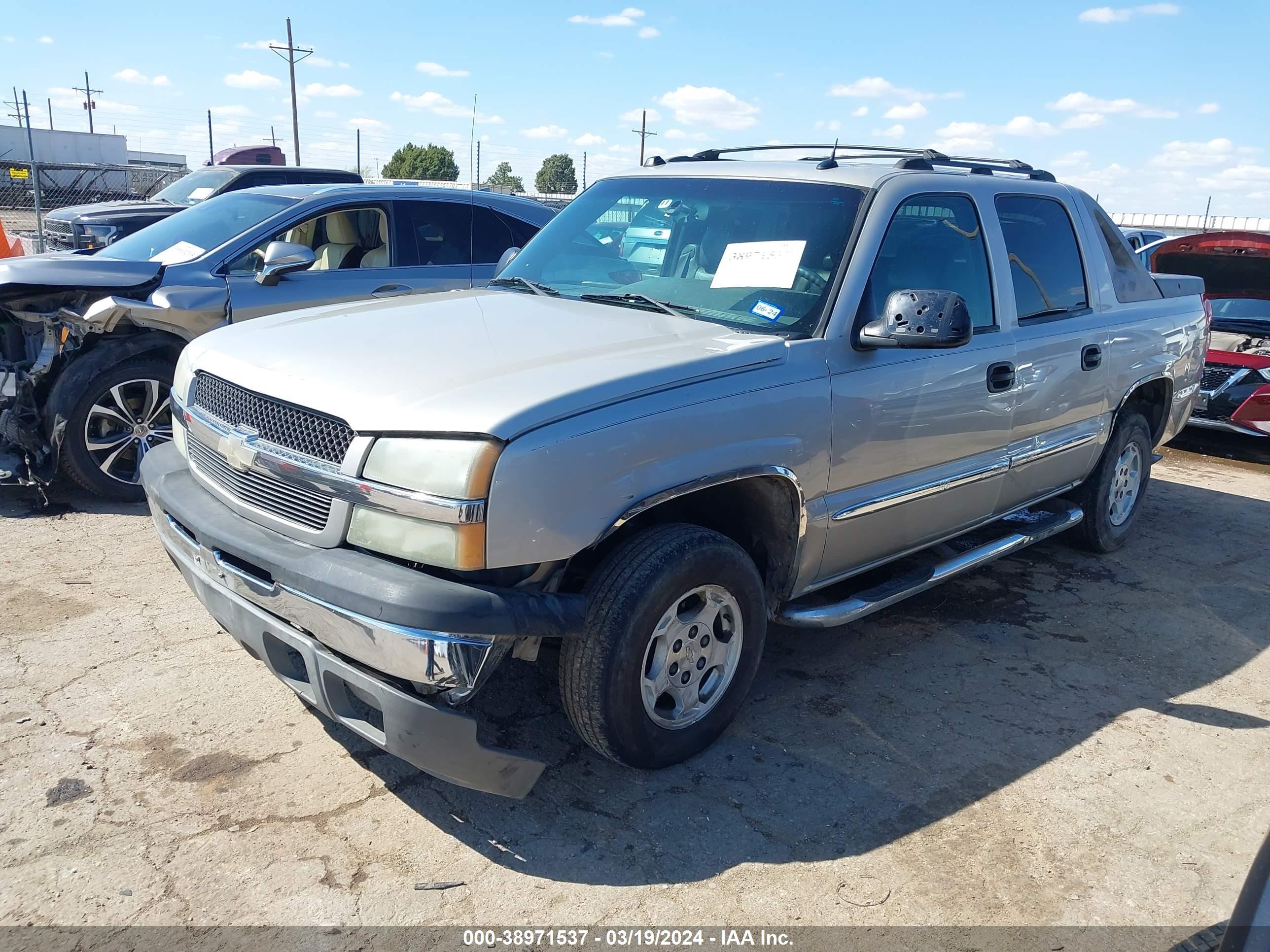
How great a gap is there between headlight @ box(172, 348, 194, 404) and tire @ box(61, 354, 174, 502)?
2147 mm

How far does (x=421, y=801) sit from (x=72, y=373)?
12.2 feet

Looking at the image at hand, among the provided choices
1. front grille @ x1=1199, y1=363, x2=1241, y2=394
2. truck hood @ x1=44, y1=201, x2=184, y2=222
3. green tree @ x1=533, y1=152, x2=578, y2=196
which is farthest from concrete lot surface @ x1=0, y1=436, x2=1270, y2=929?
green tree @ x1=533, y1=152, x2=578, y2=196

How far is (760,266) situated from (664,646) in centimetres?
145

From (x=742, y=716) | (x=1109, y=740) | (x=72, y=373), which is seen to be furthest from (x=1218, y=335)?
(x=72, y=373)

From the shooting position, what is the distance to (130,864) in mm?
2654

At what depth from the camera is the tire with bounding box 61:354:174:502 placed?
5383 mm

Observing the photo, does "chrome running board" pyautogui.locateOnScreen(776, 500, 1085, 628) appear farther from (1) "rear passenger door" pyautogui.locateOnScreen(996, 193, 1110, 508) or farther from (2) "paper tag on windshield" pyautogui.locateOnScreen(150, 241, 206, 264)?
(2) "paper tag on windshield" pyautogui.locateOnScreen(150, 241, 206, 264)

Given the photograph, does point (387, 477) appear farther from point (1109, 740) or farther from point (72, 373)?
point (72, 373)

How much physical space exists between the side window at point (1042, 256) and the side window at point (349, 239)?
155 inches

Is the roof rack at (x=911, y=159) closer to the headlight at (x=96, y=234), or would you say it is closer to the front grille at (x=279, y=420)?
the front grille at (x=279, y=420)

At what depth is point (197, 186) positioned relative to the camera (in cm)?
1310

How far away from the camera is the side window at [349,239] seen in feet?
20.7

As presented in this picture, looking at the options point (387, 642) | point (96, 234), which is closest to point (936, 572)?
point (387, 642)

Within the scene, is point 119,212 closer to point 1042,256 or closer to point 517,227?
point 517,227
